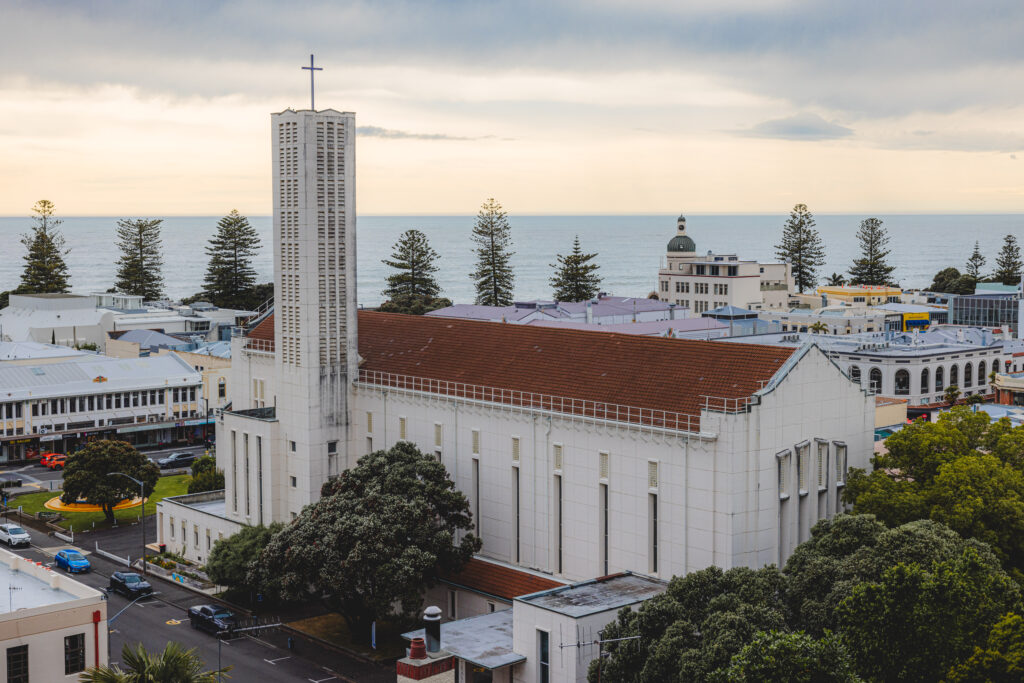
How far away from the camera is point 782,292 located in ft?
431

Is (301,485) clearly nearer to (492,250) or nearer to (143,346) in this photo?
(143,346)

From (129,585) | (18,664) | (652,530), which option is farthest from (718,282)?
(18,664)

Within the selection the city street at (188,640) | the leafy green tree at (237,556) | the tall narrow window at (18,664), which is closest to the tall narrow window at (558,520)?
the city street at (188,640)

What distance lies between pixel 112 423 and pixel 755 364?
5636 cm

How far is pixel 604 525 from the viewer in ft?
141

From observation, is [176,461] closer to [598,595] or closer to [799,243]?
[598,595]

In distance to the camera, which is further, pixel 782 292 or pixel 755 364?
pixel 782 292

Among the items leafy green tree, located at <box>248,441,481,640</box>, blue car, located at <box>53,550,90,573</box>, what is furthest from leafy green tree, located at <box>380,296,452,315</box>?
leafy green tree, located at <box>248,441,481,640</box>

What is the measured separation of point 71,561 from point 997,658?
4162cm

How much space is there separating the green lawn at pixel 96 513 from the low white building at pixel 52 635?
99.5 feet

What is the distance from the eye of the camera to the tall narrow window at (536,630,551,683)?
1474 inches

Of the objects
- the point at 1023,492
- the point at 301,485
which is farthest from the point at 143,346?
the point at 1023,492

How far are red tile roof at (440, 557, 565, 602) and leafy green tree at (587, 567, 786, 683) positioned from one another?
802cm

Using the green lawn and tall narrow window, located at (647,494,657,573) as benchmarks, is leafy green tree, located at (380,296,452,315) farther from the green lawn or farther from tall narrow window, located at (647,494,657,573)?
tall narrow window, located at (647,494,657,573)
